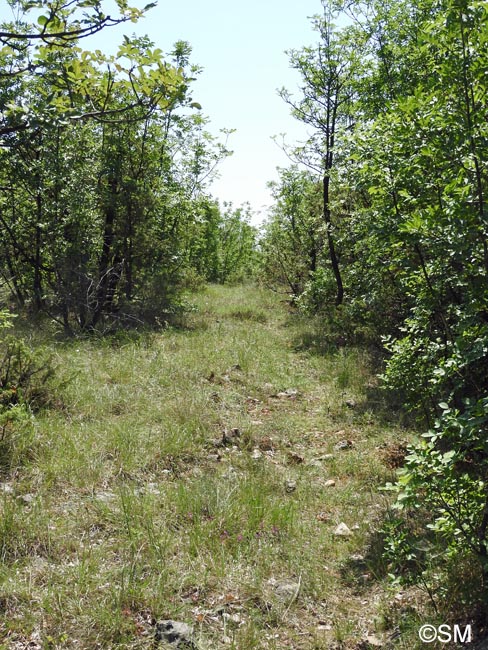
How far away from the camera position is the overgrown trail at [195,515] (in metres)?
3.03

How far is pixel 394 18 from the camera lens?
8.75m

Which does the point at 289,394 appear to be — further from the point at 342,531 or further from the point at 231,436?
the point at 342,531

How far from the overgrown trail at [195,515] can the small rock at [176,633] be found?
0.07 m

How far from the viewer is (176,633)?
2879mm

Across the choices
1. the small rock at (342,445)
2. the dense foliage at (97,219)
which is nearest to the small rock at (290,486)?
the small rock at (342,445)

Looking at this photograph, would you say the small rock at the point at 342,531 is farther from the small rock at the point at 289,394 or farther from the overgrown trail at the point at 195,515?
the small rock at the point at 289,394

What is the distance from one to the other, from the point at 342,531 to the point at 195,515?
47.6 inches

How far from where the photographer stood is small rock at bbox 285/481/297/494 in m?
4.69

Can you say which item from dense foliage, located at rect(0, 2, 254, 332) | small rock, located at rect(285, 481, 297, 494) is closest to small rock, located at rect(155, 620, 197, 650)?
small rock, located at rect(285, 481, 297, 494)

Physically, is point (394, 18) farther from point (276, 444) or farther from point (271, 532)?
point (271, 532)

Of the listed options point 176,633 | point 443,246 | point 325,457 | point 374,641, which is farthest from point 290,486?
point 443,246

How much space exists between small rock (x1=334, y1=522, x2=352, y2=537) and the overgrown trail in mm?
12

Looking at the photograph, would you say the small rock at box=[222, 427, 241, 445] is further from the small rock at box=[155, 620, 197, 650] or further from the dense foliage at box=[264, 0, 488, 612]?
the small rock at box=[155, 620, 197, 650]

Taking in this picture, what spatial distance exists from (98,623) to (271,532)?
4.73 ft
